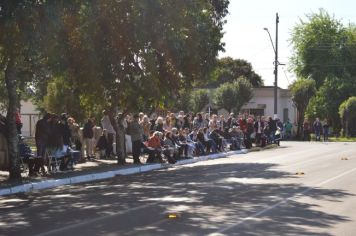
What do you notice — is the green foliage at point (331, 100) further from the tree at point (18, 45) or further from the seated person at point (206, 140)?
the tree at point (18, 45)

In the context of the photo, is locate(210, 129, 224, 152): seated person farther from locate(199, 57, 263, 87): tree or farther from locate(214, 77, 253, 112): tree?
locate(199, 57, 263, 87): tree

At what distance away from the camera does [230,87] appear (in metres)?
61.3

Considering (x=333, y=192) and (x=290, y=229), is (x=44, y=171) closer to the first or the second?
(x=333, y=192)

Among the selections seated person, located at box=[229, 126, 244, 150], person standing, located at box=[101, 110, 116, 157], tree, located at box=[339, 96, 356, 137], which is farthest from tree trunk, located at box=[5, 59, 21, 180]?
tree, located at box=[339, 96, 356, 137]

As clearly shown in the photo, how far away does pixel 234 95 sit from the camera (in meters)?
60.9

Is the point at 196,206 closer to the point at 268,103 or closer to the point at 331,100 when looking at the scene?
the point at 331,100

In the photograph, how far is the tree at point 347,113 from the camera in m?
51.3

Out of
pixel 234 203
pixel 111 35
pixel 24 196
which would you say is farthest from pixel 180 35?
pixel 234 203

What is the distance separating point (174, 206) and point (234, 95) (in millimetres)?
49396

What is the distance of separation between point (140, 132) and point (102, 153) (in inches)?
115

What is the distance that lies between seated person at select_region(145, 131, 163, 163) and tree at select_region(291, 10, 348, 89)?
4624cm

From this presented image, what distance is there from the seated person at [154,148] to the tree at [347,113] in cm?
3140

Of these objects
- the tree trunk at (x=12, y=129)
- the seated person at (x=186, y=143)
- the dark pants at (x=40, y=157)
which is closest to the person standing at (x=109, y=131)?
the seated person at (x=186, y=143)

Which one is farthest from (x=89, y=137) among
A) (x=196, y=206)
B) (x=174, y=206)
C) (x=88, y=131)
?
(x=196, y=206)
